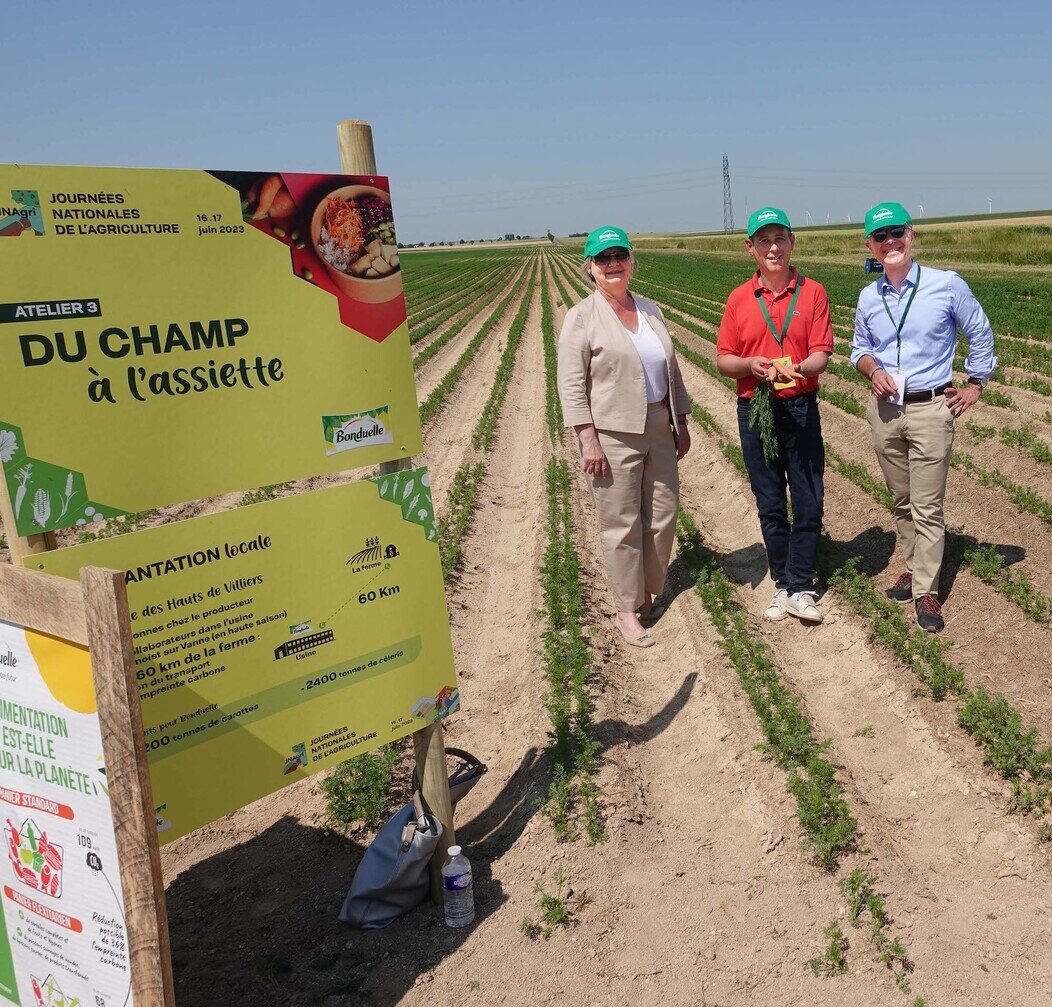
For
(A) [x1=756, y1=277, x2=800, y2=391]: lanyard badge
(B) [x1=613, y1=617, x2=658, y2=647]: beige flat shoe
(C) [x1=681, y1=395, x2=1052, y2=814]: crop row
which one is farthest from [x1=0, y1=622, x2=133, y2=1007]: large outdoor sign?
(A) [x1=756, y1=277, x2=800, y2=391]: lanyard badge

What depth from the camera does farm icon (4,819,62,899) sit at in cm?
251

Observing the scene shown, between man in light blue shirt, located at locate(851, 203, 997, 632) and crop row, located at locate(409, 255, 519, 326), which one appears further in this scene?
crop row, located at locate(409, 255, 519, 326)

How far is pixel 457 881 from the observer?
341 centimetres

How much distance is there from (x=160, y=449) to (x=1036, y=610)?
4.75 meters

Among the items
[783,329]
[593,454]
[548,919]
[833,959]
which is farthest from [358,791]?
[783,329]

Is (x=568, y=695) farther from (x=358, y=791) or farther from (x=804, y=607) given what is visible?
(x=804, y=607)

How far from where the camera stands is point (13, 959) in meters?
2.68

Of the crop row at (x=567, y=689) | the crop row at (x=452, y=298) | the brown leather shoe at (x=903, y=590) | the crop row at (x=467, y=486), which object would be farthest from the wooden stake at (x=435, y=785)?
the crop row at (x=452, y=298)

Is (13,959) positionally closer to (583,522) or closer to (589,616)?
(589,616)

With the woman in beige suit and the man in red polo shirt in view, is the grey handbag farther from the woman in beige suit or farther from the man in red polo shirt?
the man in red polo shirt

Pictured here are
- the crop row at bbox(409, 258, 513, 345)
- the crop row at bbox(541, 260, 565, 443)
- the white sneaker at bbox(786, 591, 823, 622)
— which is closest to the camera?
the white sneaker at bbox(786, 591, 823, 622)

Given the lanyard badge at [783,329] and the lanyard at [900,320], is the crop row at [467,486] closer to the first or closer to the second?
the lanyard badge at [783,329]

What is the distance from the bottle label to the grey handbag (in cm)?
13

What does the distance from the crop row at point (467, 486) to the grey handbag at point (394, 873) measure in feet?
10.4
